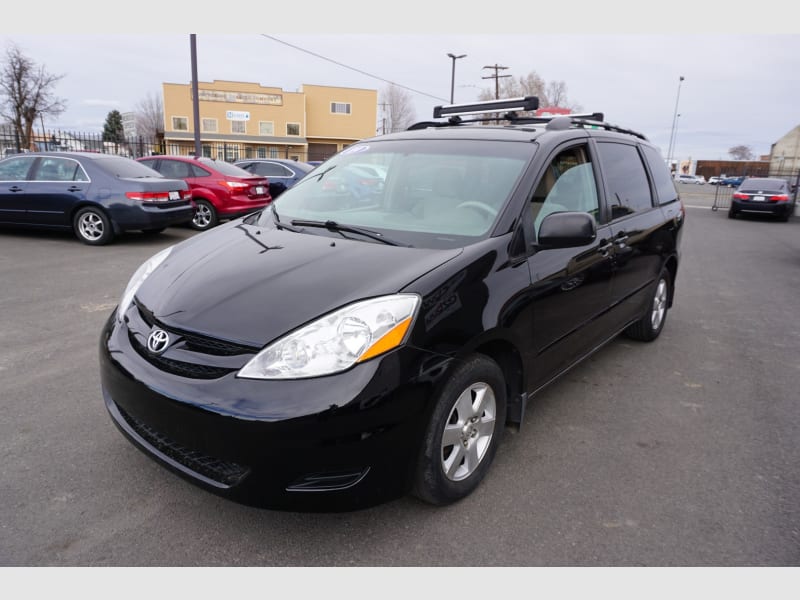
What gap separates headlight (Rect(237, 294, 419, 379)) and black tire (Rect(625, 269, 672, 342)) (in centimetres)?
343

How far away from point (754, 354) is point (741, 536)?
3.10m

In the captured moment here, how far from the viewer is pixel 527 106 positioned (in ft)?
14.1

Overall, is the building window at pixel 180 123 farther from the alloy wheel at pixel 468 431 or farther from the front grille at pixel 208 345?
the alloy wheel at pixel 468 431

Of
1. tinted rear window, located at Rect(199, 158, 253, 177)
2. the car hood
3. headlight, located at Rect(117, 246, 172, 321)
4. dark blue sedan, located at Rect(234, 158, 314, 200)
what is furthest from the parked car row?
the car hood

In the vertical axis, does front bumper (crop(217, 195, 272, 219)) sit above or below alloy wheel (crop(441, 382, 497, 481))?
above

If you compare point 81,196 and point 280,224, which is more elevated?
point 280,224

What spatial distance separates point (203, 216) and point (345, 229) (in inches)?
375

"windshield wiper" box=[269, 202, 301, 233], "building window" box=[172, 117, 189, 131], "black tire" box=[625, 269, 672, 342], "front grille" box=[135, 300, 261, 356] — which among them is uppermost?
"building window" box=[172, 117, 189, 131]

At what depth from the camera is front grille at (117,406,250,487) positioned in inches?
87.4

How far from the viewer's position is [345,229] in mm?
3127

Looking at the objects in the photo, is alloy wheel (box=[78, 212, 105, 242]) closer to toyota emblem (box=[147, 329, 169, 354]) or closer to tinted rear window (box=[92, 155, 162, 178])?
tinted rear window (box=[92, 155, 162, 178])

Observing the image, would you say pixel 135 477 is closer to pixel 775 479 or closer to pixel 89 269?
pixel 775 479

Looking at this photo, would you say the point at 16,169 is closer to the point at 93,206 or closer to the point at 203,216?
the point at 93,206

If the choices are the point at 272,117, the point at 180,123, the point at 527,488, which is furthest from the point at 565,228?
the point at 180,123
